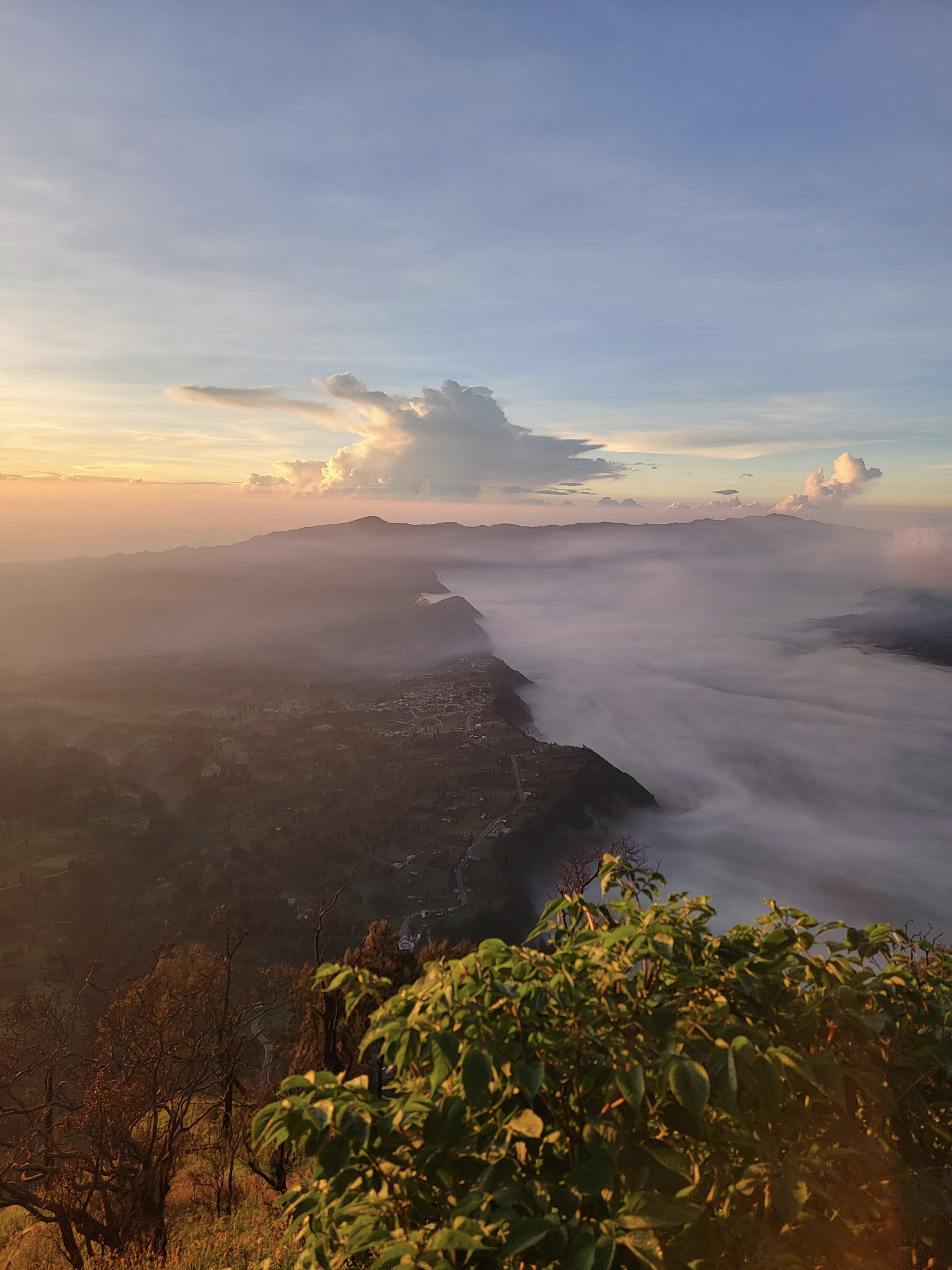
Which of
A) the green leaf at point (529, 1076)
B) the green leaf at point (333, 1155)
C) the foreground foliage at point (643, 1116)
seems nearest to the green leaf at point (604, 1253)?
the foreground foliage at point (643, 1116)

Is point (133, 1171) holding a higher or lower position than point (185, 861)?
higher

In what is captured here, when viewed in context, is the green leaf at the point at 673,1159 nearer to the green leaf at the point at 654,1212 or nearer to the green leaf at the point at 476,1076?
the green leaf at the point at 654,1212

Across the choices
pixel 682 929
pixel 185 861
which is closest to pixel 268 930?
Answer: pixel 185 861

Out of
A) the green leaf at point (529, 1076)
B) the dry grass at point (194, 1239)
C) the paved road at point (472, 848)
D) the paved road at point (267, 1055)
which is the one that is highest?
the green leaf at point (529, 1076)

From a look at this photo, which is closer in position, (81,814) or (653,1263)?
(653,1263)

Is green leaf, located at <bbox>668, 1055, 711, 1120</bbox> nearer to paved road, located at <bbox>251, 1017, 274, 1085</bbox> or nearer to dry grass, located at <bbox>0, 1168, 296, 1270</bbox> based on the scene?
dry grass, located at <bbox>0, 1168, 296, 1270</bbox>

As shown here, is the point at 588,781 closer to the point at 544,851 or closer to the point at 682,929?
the point at 544,851

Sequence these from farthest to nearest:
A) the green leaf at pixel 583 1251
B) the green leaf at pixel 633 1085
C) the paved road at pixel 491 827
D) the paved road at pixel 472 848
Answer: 1. the paved road at pixel 491 827
2. the paved road at pixel 472 848
3. the green leaf at pixel 633 1085
4. the green leaf at pixel 583 1251
